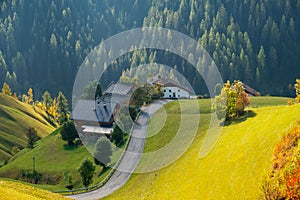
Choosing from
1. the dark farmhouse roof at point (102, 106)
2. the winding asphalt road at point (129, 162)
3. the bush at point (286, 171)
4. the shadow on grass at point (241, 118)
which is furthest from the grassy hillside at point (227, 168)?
the dark farmhouse roof at point (102, 106)

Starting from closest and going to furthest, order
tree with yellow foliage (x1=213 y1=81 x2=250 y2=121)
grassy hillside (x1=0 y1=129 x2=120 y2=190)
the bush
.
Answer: the bush → tree with yellow foliage (x1=213 y1=81 x2=250 y2=121) → grassy hillside (x1=0 y1=129 x2=120 y2=190)

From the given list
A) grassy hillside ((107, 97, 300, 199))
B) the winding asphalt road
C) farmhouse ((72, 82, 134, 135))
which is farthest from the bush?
farmhouse ((72, 82, 134, 135))

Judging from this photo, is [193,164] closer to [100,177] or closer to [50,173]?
[100,177]

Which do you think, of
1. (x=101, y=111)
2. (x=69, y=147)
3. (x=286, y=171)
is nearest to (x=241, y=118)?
(x=286, y=171)

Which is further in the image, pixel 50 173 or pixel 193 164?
pixel 50 173

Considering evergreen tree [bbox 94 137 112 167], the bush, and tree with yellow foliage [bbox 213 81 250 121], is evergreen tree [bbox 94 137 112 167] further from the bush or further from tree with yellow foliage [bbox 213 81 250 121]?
the bush

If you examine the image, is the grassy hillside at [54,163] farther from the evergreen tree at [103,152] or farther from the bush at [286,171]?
the bush at [286,171]

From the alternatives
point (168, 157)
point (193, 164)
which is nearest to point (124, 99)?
point (168, 157)
